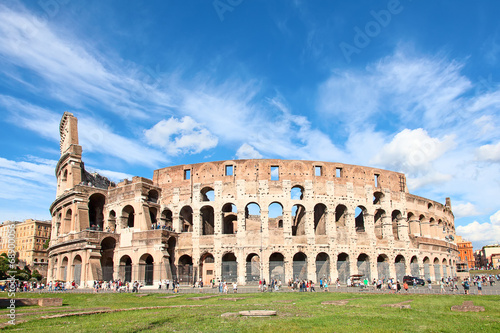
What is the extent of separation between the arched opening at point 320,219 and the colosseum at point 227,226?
108mm

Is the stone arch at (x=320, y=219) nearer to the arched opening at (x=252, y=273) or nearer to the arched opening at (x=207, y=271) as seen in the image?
the arched opening at (x=252, y=273)

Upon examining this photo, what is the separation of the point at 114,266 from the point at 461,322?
3116cm

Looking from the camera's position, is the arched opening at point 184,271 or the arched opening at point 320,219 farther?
the arched opening at point 320,219

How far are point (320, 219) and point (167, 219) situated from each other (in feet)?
48.5

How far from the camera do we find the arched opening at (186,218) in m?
38.9

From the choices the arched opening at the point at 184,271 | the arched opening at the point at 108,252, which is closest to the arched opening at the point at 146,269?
the arched opening at the point at 184,271

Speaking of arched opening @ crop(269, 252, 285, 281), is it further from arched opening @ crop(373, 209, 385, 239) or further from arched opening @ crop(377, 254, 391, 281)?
arched opening @ crop(373, 209, 385, 239)

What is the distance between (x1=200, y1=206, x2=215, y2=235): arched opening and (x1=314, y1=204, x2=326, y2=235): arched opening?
10.3 meters

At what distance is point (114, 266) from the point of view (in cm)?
3666

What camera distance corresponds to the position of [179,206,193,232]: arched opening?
128 feet

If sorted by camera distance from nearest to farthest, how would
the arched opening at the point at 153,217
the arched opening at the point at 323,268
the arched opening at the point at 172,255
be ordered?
the arched opening at the point at 172,255, the arched opening at the point at 323,268, the arched opening at the point at 153,217

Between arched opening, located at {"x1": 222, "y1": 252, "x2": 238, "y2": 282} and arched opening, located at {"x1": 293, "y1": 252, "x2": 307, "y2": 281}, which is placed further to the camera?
arched opening, located at {"x1": 293, "y1": 252, "x2": 307, "y2": 281}

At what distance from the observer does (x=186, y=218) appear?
132ft

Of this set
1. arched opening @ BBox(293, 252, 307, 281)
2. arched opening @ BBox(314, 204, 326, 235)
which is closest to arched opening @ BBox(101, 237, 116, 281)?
arched opening @ BBox(293, 252, 307, 281)
